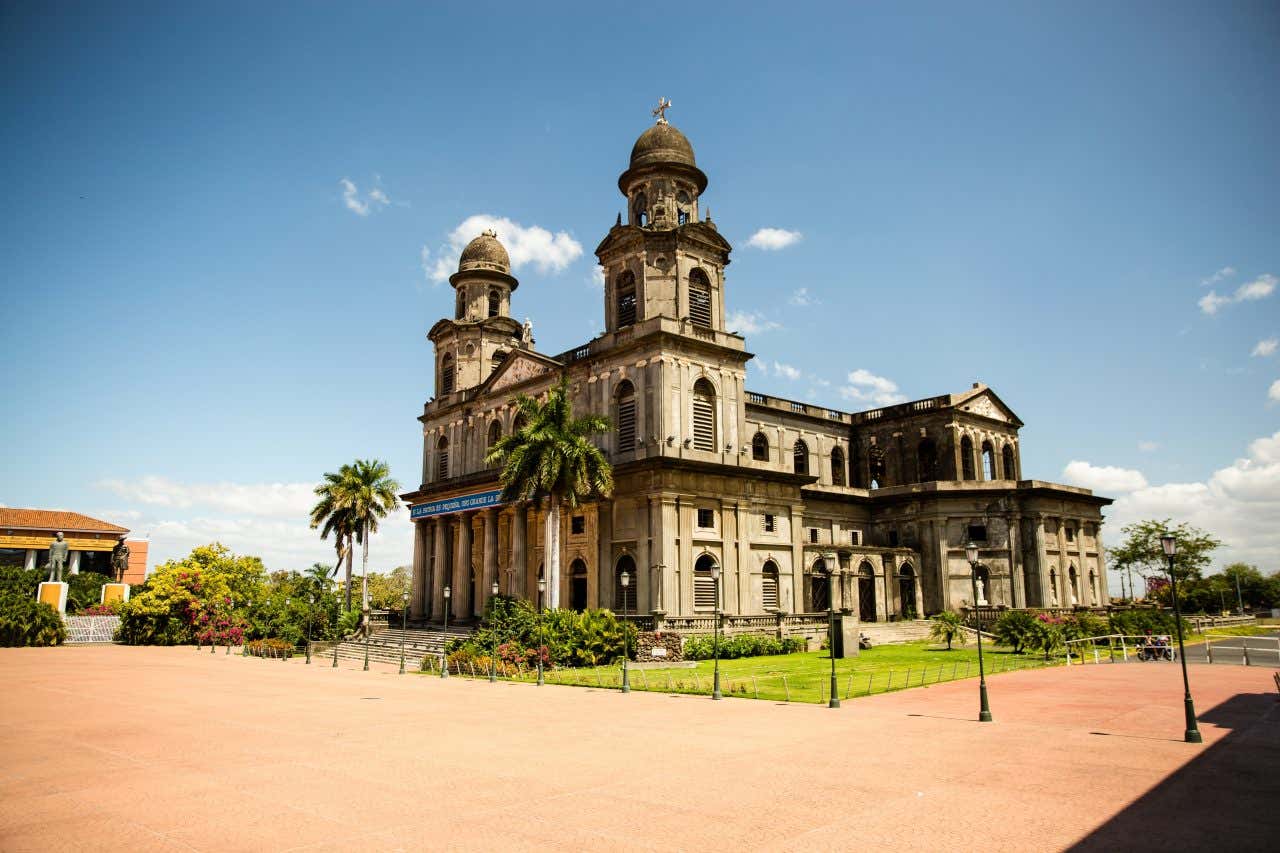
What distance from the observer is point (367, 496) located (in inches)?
2271

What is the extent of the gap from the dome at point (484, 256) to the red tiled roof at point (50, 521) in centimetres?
5613

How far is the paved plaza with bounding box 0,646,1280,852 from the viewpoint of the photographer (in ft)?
30.4

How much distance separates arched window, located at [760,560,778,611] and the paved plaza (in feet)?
68.0

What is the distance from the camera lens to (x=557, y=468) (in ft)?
120

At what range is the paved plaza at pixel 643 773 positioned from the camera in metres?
A: 9.27

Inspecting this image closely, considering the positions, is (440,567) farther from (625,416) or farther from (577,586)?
(625,416)

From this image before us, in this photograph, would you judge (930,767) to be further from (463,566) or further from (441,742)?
(463,566)

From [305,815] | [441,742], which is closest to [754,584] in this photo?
[441,742]

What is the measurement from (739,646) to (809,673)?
7405 millimetres

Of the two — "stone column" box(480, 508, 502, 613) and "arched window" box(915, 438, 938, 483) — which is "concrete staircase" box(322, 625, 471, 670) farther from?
"arched window" box(915, 438, 938, 483)

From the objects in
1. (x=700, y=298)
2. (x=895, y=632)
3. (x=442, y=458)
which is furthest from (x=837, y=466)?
(x=442, y=458)

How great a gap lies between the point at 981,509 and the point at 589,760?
43.7 metres

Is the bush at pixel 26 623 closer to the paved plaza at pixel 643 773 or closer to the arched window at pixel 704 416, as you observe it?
the paved plaza at pixel 643 773

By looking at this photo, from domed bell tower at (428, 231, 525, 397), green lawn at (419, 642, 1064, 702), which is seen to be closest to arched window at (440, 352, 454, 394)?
domed bell tower at (428, 231, 525, 397)
